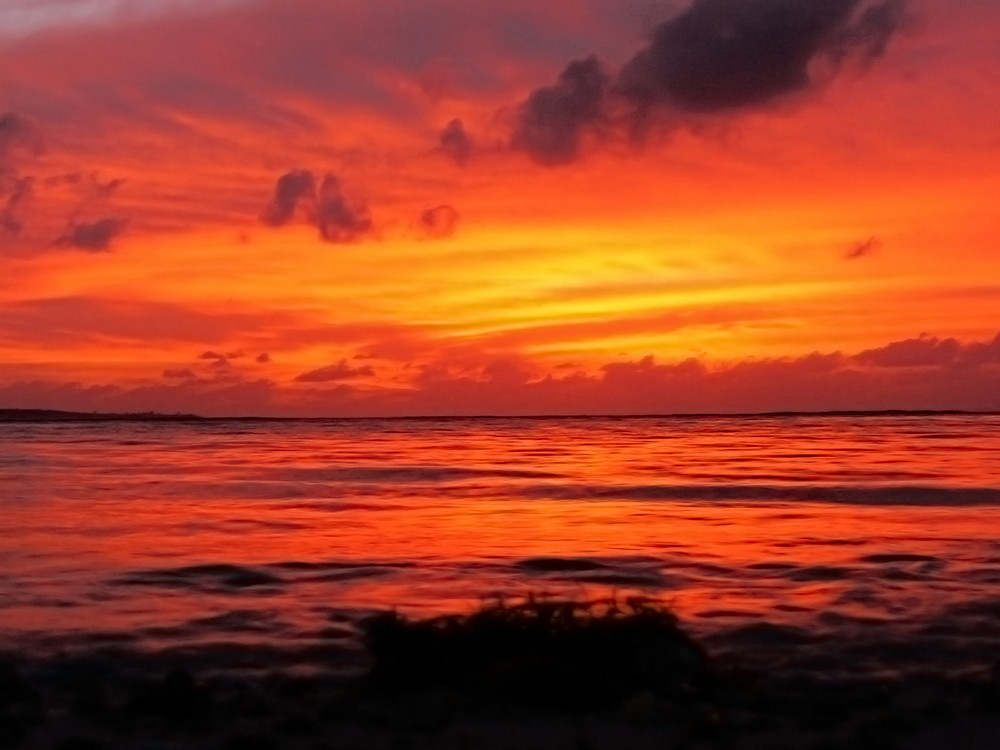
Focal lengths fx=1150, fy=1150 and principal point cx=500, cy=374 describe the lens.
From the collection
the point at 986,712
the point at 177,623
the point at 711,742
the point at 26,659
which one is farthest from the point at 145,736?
the point at 986,712

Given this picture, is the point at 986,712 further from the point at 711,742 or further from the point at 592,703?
the point at 592,703

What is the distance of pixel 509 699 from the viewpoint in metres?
7.35

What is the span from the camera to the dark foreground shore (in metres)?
6.52

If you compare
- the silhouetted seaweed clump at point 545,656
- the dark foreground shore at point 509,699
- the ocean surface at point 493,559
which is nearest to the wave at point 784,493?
the ocean surface at point 493,559

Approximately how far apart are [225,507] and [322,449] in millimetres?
30452

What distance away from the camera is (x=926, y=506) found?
21.6 meters

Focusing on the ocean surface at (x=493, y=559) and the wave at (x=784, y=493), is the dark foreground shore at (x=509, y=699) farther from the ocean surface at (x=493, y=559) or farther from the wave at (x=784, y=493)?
the wave at (x=784, y=493)

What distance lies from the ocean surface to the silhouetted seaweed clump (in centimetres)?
82

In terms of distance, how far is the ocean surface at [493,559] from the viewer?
9.52 meters

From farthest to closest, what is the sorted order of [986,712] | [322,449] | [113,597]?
1. [322,449]
2. [113,597]
3. [986,712]

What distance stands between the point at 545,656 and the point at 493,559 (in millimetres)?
7153

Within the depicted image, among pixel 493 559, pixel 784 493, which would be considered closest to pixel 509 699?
pixel 493 559

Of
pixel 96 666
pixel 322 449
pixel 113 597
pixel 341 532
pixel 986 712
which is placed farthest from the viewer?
pixel 322 449

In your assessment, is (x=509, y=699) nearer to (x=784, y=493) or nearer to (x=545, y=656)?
(x=545, y=656)
